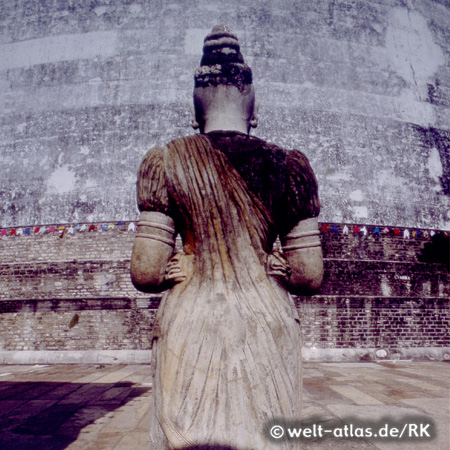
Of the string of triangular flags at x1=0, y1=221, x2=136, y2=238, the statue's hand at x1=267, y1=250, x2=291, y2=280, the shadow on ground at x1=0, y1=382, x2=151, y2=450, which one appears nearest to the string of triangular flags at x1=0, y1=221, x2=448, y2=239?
the string of triangular flags at x1=0, y1=221, x2=136, y2=238

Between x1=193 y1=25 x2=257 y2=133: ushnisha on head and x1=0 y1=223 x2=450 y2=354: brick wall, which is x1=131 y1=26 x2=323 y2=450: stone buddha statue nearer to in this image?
x1=193 y1=25 x2=257 y2=133: ushnisha on head

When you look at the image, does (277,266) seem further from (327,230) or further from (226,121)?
(327,230)

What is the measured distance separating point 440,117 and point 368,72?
256 centimetres

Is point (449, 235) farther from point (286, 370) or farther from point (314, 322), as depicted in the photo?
point (286, 370)

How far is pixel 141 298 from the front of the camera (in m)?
8.03

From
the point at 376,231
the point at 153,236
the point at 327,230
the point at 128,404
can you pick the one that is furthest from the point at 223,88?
the point at 376,231

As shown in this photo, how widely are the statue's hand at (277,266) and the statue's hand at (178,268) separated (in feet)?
0.86

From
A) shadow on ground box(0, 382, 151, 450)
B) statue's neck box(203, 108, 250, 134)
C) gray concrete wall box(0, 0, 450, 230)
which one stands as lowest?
shadow on ground box(0, 382, 151, 450)

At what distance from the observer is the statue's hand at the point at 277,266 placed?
4.30 feet

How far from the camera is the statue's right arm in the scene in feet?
4.34

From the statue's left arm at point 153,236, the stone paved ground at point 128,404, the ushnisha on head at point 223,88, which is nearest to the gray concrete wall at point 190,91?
the stone paved ground at point 128,404

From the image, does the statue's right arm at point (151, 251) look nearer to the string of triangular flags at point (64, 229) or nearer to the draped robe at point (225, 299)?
the draped robe at point (225, 299)

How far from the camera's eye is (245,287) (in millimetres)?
1264

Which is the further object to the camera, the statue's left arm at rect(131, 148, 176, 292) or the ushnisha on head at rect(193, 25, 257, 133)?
the ushnisha on head at rect(193, 25, 257, 133)
